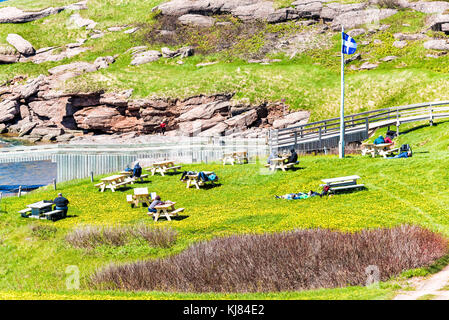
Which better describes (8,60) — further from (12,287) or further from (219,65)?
(12,287)

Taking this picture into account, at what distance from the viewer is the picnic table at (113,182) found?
23.9m

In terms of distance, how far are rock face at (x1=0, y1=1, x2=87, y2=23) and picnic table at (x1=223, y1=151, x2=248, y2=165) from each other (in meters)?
65.3

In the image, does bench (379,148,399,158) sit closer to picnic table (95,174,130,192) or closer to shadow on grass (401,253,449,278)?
shadow on grass (401,253,449,278)

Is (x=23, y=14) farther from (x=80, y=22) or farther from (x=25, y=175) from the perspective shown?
(x=25, y=175)

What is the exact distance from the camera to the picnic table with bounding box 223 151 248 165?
28.1 m

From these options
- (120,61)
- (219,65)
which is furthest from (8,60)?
(219,65)

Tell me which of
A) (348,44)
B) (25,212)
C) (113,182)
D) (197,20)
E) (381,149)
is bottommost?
(25,212)

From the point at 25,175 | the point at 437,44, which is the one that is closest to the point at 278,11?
the point at 437,44

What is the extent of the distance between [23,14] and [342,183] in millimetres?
77251

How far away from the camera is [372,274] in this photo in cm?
1027

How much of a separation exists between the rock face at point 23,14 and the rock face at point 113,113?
2235 centimetres

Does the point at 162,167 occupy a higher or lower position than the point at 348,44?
lower

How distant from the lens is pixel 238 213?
1791 centimetres

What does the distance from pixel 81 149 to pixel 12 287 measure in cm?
1835
